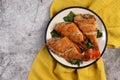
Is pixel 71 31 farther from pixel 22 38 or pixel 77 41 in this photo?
pixel 22 38

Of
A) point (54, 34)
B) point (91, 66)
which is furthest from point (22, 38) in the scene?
point (91, 66)

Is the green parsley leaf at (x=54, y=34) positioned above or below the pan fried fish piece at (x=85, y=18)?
below

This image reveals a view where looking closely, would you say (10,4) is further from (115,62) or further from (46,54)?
(115,62)

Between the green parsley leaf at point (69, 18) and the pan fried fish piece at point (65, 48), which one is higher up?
the green parsley leaf at point (69, 18)

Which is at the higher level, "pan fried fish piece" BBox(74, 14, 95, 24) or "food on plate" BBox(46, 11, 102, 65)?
"pan fried fish piece" BBox(74, 14, 95, 24)
